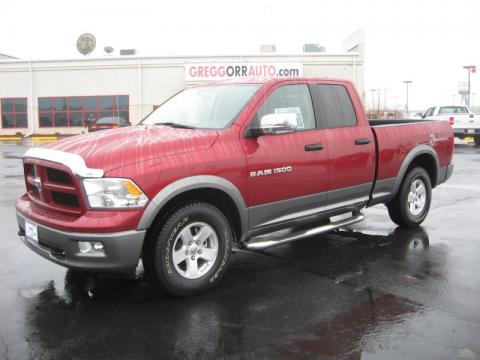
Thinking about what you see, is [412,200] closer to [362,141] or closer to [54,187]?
[362,141]

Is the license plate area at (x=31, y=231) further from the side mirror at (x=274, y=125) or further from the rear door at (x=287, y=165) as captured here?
the side mirror at (x=274, y=125)

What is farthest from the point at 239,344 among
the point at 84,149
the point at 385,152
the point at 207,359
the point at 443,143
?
the point at 443,143

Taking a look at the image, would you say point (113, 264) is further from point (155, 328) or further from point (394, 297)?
point (394, 297)

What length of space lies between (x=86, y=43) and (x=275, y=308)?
38.5 metres

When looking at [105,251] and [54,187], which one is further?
[54,187]

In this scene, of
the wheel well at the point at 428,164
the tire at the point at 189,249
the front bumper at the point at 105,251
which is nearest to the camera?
the front bumper at the point at 105,251

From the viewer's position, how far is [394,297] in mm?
4406

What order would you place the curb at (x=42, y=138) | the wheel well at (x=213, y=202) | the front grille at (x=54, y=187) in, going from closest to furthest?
the front grille at (x=54, y=187) → the wheel well at (x=213, y=202) → the curb at (x=42, y=138)

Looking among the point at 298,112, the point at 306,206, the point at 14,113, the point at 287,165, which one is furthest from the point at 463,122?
the point at 14,113

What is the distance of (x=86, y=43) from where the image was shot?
3897 cm

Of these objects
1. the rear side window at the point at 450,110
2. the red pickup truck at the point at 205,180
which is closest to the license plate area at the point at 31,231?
the red pickup truck at the point at 205,180

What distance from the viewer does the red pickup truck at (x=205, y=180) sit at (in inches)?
157

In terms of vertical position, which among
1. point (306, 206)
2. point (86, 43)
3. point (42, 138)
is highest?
point (86, 43)

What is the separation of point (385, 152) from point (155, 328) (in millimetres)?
3651
